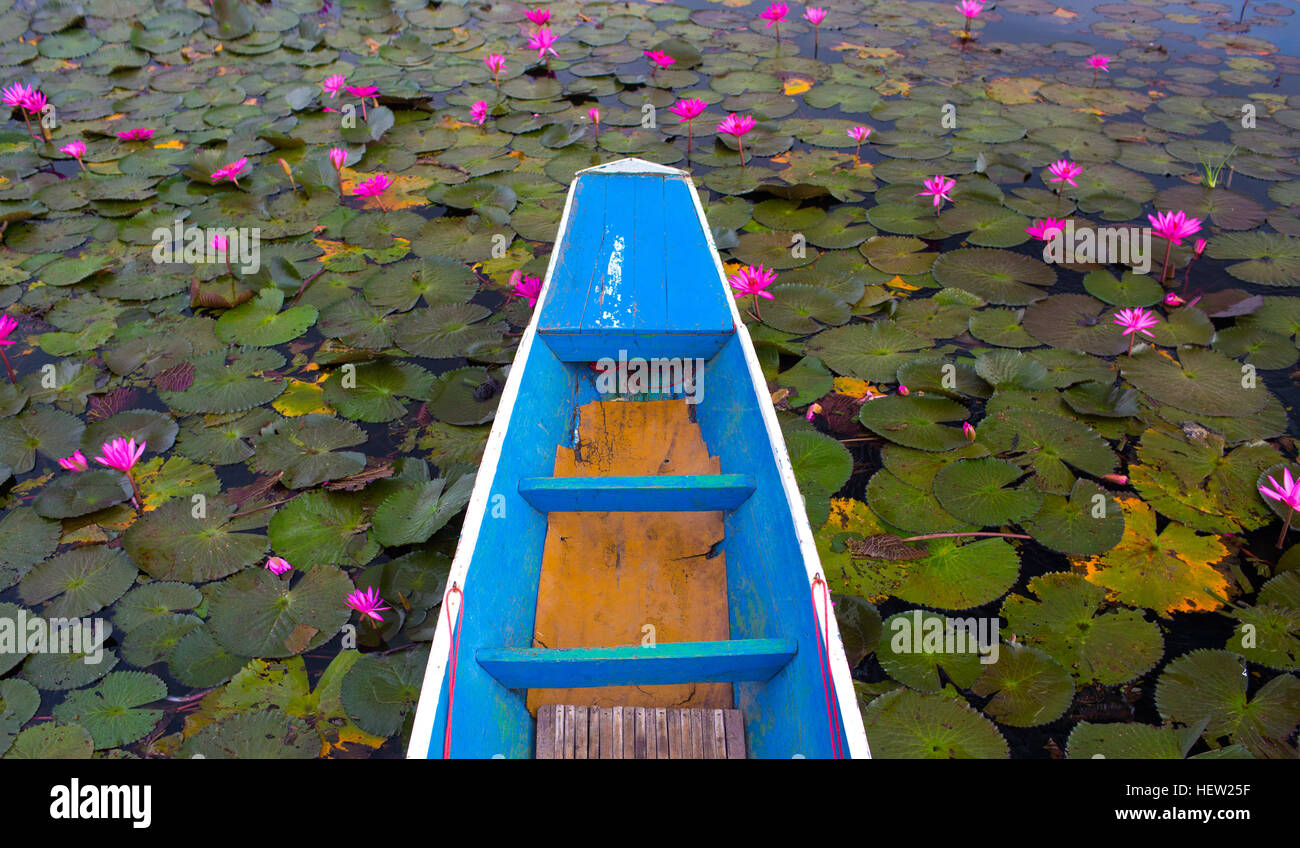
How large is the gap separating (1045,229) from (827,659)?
134 inches

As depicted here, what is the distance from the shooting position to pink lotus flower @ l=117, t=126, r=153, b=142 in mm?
5254

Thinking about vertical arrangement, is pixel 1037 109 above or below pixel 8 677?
above

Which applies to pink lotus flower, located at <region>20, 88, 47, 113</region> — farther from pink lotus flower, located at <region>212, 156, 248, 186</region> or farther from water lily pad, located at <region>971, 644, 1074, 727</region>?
water lily pad, located at <region>971, 644, 1074, 727</region>

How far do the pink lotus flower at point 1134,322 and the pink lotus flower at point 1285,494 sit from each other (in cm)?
81

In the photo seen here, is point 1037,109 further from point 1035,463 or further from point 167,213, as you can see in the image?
point 167,213

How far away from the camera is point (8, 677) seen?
7.41 feet

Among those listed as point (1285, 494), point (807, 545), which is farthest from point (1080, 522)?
point (807, 545)

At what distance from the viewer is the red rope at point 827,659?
1.55 meters

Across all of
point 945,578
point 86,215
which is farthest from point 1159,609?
point 86,215

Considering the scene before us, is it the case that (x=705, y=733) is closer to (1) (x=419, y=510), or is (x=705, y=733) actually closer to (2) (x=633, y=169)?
(1) (x=419, y=510)

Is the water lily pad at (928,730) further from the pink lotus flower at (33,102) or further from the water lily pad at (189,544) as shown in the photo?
the pink lotus flower at (33,102)

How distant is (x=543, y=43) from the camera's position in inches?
241

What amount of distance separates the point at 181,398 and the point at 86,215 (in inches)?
88.8

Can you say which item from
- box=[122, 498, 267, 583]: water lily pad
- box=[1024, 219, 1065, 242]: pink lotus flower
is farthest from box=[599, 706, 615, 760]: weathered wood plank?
box=[1024, 219, 1065, 242]: pink lotus flower
